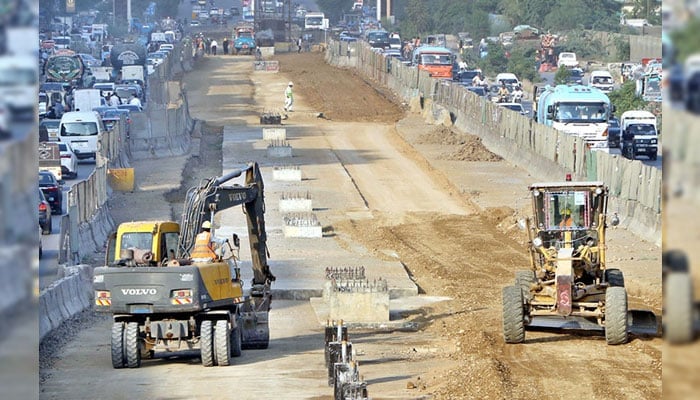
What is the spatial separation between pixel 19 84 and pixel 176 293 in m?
14.7

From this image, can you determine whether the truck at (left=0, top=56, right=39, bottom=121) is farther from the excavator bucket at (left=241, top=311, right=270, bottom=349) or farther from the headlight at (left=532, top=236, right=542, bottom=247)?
the excavator bucket at (left=241, top=311, right=270, bottom=349)

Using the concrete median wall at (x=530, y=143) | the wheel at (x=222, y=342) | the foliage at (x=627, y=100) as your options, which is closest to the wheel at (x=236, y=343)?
the wheel at (x=222, y=342)

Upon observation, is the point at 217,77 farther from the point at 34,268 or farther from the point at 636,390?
the point at 34,268

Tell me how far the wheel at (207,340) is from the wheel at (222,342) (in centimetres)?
7

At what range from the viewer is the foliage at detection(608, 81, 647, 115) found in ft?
234

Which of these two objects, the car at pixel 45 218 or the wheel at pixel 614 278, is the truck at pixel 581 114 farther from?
the wheel at pixel 614 278

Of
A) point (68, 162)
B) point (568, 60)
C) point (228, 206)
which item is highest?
point (228, 206)

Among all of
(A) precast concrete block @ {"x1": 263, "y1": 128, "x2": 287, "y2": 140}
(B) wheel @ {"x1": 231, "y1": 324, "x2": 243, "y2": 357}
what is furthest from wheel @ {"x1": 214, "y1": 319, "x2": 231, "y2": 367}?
(A) precast concrete block @ {"x1": 263, "y1": 128, "x2": 287, "y2": 140}

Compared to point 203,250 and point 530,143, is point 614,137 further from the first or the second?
point 203,250

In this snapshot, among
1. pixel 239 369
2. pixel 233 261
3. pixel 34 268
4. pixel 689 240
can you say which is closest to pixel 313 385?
pixel 239 369

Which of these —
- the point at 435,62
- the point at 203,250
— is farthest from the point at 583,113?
the point at 435,62

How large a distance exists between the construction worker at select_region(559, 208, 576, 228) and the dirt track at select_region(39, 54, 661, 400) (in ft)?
6.39

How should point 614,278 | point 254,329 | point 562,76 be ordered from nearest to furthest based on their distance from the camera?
point 614,278, point 254,329, point 562,76

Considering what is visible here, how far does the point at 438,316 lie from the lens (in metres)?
25.8
